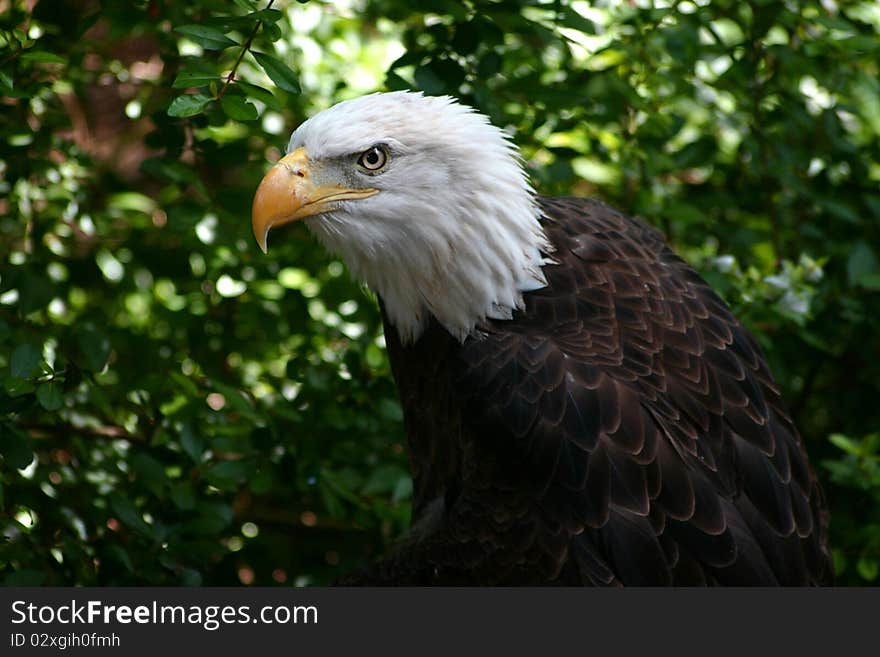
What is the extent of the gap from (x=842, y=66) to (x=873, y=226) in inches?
25.0

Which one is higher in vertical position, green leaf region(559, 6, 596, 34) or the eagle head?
green leaf region(559, 6, 596, 34)

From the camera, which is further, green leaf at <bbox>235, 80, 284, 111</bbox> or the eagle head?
the eagle head

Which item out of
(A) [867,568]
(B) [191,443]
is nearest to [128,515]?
(B) [191,443]

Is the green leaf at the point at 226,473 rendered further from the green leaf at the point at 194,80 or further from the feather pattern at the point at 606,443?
the green leaf at the point at 194,80

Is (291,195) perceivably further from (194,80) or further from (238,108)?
(194,80)

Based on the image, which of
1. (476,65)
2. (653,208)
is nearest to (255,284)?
(476,65)

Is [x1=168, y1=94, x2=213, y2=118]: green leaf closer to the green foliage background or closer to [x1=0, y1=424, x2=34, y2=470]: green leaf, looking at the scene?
the green foliage background

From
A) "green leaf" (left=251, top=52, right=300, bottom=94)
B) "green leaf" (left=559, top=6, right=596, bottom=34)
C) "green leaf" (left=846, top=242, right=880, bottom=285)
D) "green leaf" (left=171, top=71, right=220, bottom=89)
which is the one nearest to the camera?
"green leaf" (left=171, top=71, right=220, bottom=89)

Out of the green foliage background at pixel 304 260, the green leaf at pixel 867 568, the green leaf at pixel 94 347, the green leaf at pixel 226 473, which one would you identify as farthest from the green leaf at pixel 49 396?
the green leaf at pixel 867 568

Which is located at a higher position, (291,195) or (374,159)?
(374,159)

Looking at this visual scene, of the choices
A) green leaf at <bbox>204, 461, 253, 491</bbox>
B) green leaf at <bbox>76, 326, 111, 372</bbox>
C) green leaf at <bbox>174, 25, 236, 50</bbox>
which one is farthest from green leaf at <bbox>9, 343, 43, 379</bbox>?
green leaf at <bbox>174, 25, 236, 50</bbox>

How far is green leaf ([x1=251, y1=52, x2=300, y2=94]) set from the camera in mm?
2775

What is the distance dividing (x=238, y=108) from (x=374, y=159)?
448mm

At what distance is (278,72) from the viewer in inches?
110
